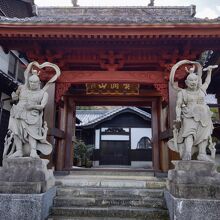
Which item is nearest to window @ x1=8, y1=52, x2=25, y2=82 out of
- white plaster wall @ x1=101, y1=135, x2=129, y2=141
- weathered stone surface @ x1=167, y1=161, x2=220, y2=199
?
weathered stone surface @ x1=167, y1=161, x2=220, y2=199

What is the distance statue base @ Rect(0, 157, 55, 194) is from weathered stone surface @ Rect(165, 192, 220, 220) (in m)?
2.81

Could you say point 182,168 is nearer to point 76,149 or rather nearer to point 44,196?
point 44,196

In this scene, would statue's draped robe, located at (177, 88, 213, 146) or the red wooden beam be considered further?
the red wooden beam

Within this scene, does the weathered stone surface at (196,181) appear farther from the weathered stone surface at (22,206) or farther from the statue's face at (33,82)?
the statue's face at (33,82)

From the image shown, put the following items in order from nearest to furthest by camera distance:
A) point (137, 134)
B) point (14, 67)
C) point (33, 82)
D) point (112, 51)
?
point (33, 82) < point (112, 51) < point (14, 67) < point (137, 134)

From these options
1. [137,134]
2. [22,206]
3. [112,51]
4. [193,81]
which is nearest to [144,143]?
[137,134]

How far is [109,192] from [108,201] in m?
0.31

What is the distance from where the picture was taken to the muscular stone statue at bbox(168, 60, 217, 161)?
16.7ft

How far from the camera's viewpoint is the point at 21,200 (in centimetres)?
468

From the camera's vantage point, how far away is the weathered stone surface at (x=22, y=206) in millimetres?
4618

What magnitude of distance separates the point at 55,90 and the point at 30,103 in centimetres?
206

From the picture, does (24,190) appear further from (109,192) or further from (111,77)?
(111,77)

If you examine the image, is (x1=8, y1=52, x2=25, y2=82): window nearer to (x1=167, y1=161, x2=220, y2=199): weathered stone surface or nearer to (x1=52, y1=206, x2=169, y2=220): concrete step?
(x1=52, y1=206, x2=169, y2=220): concrete step

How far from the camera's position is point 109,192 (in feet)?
18.9
